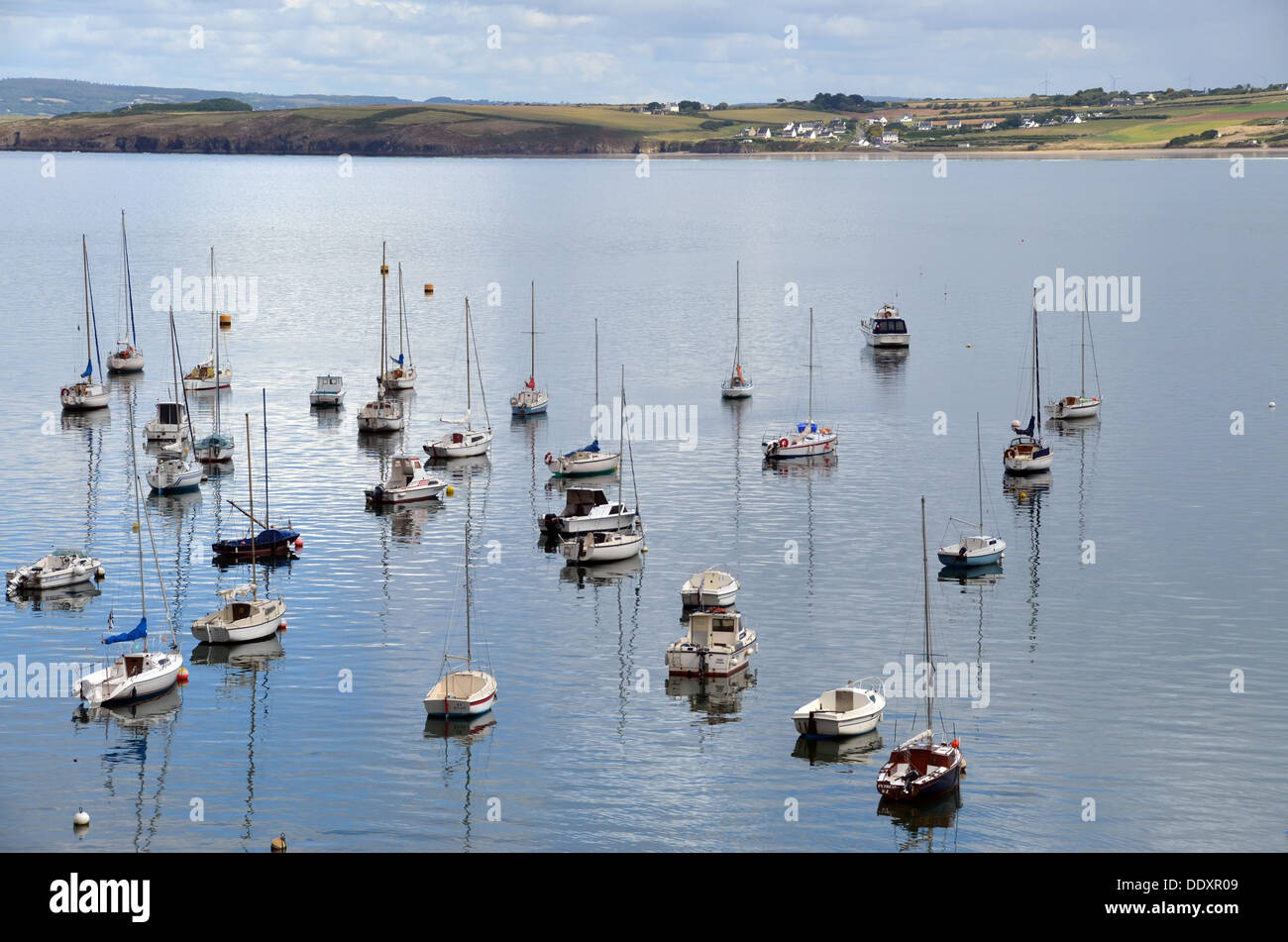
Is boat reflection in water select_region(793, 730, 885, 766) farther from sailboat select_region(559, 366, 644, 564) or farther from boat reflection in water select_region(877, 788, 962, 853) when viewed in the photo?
sailboat select_region(559, 366, 644, 564)

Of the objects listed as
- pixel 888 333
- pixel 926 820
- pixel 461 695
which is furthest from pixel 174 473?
pixel 888 333

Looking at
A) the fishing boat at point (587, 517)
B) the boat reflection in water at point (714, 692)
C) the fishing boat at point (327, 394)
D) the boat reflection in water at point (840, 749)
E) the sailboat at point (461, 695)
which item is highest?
the fishing boat at point (327, 394)

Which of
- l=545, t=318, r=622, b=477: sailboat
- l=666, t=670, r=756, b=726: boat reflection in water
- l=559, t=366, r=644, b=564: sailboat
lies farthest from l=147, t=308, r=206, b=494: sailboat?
l=666, t=670, r=756, b=726: boat reflection in water

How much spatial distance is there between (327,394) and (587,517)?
5141cm

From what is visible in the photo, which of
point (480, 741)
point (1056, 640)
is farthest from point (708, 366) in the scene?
point (480, 741)

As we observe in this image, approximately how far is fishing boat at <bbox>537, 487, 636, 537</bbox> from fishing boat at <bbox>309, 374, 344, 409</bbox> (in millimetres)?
47555

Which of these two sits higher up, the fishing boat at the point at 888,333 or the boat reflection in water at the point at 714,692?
the fishing boat at the point at 888,333

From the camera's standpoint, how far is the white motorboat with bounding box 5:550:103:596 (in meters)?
83.4

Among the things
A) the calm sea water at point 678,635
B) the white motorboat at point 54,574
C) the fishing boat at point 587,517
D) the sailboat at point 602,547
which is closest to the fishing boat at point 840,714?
the calm sea water at point 678,635

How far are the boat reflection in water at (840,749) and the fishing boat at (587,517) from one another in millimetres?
32364

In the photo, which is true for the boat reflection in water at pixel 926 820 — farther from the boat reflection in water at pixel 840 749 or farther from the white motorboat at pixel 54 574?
the white motorboat at pixel 54 574

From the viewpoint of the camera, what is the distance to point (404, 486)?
10462 cm

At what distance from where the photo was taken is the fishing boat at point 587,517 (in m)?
95.1
